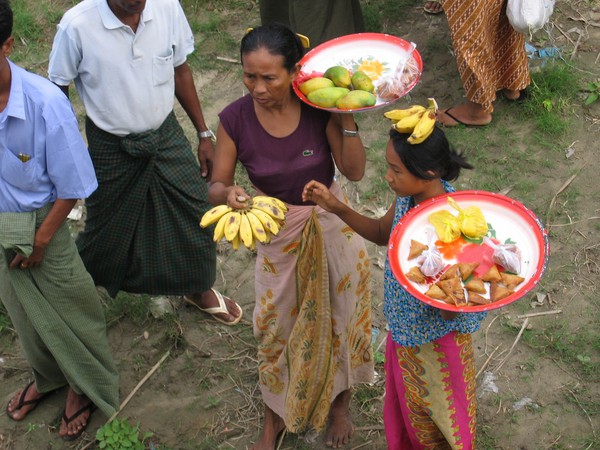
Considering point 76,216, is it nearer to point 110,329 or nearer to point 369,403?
point 110,329

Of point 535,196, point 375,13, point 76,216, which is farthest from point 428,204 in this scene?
point 375,13

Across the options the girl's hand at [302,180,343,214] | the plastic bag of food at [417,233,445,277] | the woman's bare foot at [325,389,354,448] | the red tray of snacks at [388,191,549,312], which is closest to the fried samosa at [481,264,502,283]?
the red tray of snacks at [388,191,549,312]

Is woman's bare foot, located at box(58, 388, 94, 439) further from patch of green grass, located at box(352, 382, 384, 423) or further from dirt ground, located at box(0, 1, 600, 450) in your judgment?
patch of green grass, located at box(352, 382, 384, 423)

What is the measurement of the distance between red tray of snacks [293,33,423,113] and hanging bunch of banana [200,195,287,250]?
2.20ft

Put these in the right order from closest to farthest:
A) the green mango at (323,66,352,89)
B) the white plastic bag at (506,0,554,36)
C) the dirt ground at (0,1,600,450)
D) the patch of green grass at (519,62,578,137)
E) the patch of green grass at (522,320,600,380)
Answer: the green mango at (323,66,352,89)
the dirt ground at (0,1,600,450)
the patch of green grass at (522,320,600,380)
the white plastic bag at (506,0,554,36)
the patch of green grass at (519,62,578,137)

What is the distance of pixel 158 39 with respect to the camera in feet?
11.4

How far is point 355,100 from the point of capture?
2.82m

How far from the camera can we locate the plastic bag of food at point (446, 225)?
2588mm

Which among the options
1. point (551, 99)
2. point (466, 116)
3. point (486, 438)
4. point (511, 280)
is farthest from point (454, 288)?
point (551, 99)

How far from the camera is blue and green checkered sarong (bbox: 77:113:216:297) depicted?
367 cm

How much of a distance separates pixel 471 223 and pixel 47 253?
1826 millimetres

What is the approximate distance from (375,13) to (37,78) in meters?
3.78

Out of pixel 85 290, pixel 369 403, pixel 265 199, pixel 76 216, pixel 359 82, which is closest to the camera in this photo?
pixel 265 199

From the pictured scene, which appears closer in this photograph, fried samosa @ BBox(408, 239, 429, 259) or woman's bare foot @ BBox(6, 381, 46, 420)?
fried samosa @ BBox(408, 239, 429, 259)
